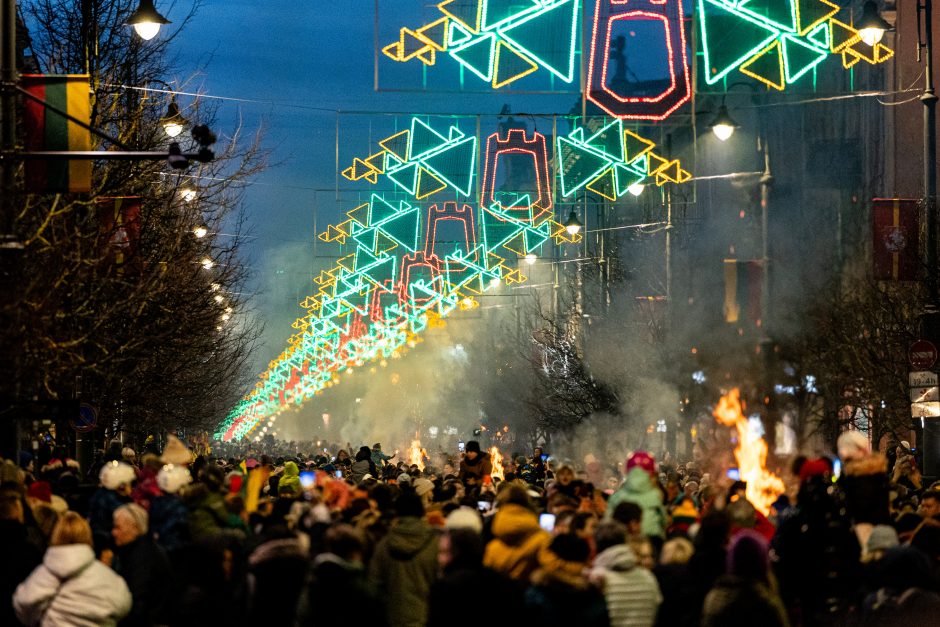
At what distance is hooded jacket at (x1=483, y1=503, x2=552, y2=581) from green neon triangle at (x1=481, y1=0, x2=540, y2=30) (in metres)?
11.0

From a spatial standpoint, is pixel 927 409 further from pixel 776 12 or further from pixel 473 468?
pixel 473 468

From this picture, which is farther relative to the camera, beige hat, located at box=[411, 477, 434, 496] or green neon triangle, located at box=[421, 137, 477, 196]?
green neon triangle, located at box=[421, 137, 477, 196]

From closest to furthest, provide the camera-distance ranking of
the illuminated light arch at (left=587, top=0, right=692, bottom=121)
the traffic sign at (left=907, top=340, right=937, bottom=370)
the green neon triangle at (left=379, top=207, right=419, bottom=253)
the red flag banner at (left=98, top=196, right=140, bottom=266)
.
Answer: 1. the illuminated light arch at (left=587, top=0, right=692, bottom=121)
2. the traffic sign at (left=907, top=340, right=937, bottom=370)
3. the red flag banner at (left=98, top=196, right=140, bottom=266)
4. the green neon triangle at (left=379, top=207, right=419, bottom=253)

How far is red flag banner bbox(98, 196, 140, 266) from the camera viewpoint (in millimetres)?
21297

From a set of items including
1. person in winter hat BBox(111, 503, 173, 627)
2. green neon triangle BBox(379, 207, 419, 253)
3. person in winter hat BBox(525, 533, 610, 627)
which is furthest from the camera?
green neon triangle BBox(379, 207, 419, 253)

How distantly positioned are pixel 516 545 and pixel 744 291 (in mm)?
30232

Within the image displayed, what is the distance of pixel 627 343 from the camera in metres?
47.2

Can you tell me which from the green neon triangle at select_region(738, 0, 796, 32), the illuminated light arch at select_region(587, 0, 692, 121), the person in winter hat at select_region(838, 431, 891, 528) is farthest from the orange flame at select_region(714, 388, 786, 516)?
the person in winter hat at select_region(838, 431, 891, 528)

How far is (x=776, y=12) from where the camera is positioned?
21531mm

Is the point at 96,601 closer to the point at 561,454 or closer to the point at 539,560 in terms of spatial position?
the point at 539,560

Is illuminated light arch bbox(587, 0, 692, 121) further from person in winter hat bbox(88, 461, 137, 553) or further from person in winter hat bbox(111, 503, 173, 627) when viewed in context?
person in winter hat bbox(111, 503, 173, 627)

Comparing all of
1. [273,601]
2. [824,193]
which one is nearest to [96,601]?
[273,601]

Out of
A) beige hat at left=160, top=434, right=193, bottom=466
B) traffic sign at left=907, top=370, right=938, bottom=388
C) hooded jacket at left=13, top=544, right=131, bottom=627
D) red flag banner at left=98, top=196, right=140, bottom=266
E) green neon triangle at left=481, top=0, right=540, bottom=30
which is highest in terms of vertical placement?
green neon triangle at left=481, top=0, right=540, bottom=30

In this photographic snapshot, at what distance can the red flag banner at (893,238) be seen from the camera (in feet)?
78.0
